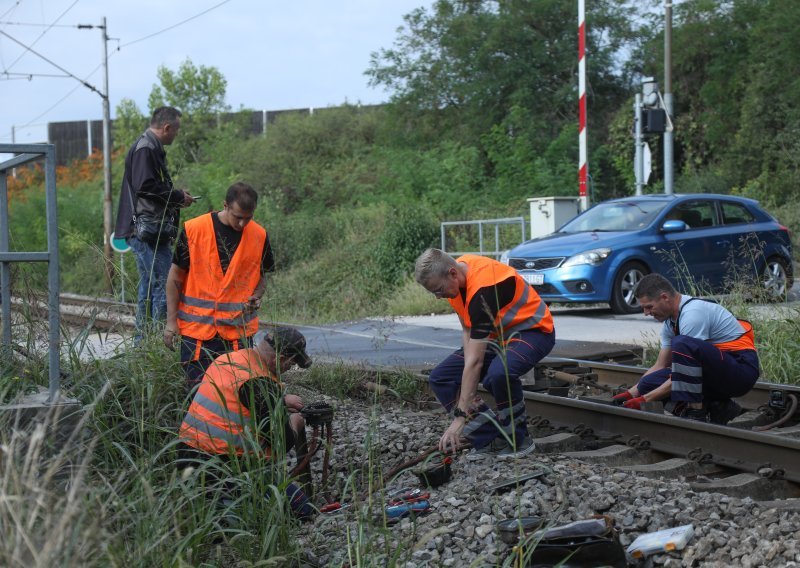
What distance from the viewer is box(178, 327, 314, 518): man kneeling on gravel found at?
4668mm

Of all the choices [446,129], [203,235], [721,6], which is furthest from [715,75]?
[203,235]

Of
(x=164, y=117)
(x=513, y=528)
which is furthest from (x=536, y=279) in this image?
(x=513, y=528)

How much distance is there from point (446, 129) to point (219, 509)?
96.1 ft

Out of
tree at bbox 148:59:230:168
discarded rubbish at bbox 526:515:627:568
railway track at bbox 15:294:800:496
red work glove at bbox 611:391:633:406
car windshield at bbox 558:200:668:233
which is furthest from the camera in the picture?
tree at bbox 148:59:230:168

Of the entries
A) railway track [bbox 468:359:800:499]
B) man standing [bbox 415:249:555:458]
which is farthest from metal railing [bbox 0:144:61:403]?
railway track [bbox 468:359:800:499]

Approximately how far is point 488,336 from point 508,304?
48 centimetres

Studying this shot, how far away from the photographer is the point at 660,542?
13.4ft

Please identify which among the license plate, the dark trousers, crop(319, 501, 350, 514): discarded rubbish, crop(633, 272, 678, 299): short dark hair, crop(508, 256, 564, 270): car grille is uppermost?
crop(633, 272, 678, 299): short dark hair

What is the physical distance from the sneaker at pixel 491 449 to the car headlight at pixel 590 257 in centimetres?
774

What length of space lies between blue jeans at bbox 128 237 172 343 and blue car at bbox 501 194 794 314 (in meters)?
7.27

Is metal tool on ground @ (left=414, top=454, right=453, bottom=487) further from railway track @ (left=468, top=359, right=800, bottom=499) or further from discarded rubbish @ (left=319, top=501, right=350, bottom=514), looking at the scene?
railway track @ (left=468, top=359, right=800, bottom=499)

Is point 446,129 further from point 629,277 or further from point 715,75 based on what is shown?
point 629,277

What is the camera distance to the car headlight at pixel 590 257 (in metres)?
13.4

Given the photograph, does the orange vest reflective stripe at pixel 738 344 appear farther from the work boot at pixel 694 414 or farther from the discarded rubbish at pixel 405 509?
the discarded rubbish at pixel 405 509
